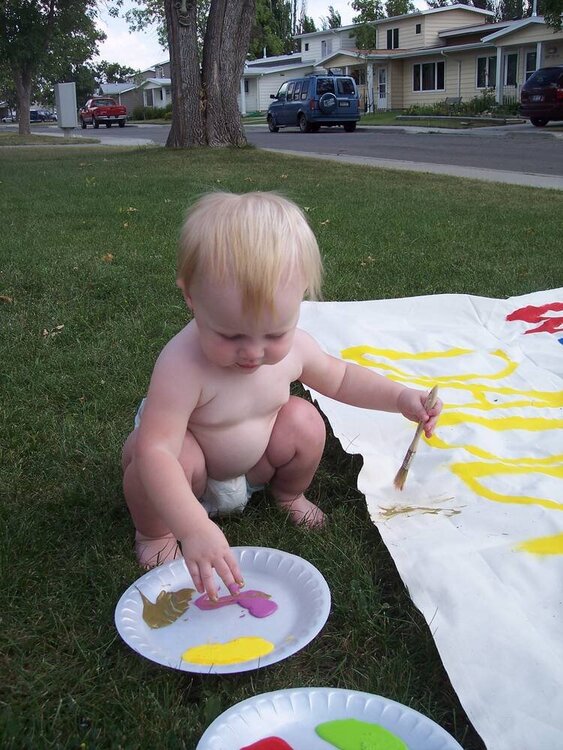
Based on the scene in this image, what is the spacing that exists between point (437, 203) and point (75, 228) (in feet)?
9.92

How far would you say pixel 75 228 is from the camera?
5613 millimetres

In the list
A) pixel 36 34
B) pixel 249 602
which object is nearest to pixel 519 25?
pixel 36 34

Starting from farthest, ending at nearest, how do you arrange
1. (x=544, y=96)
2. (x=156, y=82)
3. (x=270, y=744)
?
(x=156, y=82) → (x=544, y=96) → (x=270, y=744)

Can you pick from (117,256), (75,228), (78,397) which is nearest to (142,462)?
(78,397)

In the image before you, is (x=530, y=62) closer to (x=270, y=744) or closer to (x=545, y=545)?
(x=545, y=545)

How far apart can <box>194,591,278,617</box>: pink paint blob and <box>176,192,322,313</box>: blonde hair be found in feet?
2.06

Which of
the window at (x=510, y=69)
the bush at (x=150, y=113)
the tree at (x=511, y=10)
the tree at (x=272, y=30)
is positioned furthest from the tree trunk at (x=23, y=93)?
the tree at (x=511, y=10)

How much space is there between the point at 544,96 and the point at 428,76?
16259 mm

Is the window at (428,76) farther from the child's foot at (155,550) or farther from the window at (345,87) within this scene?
the child's foot at (155,550)

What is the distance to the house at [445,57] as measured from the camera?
28500 mm

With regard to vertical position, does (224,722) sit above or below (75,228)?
below

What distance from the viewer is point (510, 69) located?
30.9 m

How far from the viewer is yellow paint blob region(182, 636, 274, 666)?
1.45 meters

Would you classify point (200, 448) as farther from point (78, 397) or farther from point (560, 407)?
point (560, 407)
